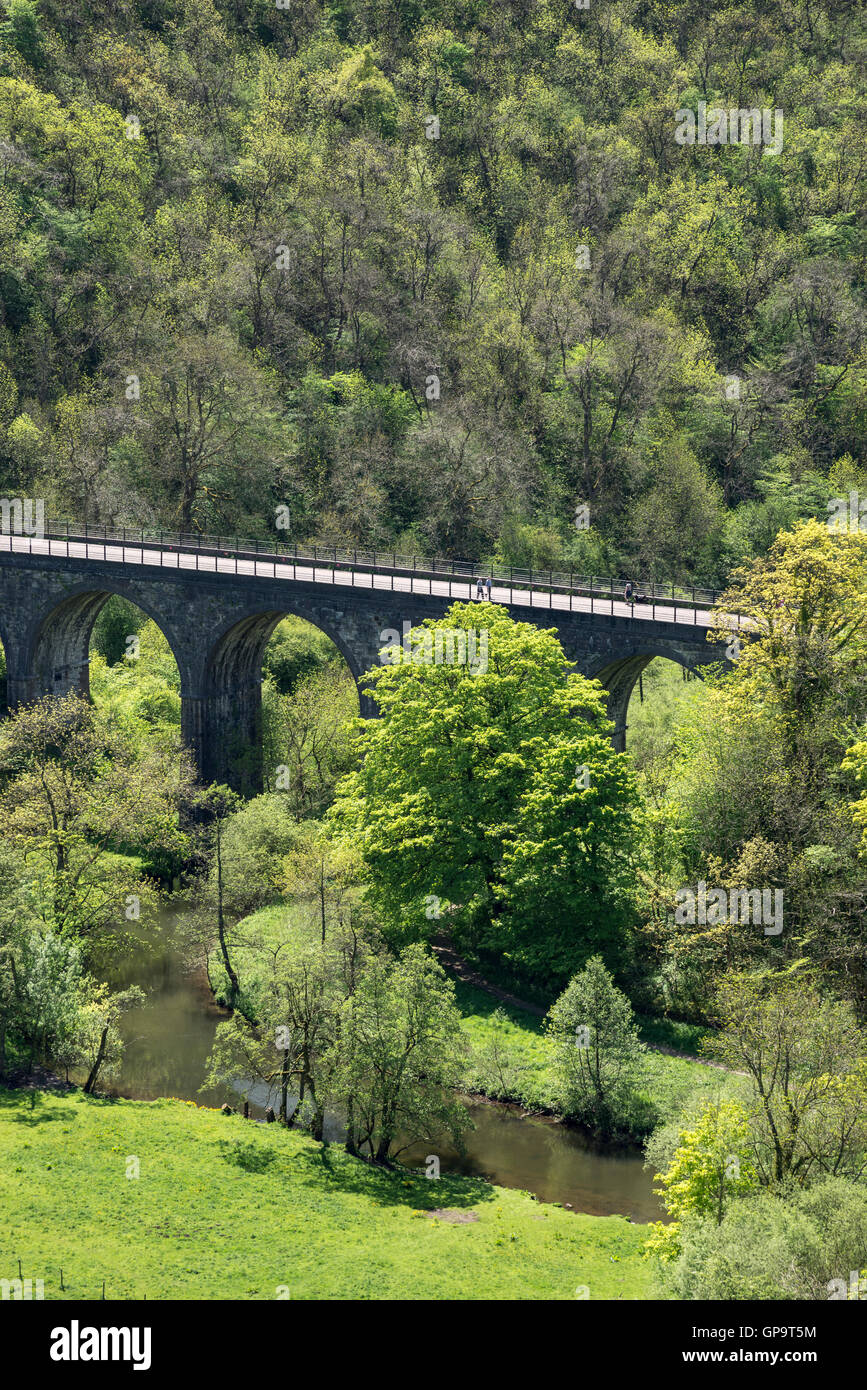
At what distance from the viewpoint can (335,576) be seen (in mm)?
64188

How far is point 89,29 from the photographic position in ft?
375

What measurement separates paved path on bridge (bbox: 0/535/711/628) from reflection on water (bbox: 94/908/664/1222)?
19.6 m

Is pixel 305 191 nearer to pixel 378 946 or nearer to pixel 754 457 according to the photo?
pixel 754 457

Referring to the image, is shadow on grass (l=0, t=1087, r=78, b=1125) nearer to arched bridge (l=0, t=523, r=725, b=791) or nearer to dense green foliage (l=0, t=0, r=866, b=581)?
arched bridge (l=0, t=523, r=725, b=791)

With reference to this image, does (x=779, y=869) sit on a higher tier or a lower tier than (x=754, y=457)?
lower

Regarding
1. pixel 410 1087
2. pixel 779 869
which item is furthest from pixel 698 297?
pixel 410 1087

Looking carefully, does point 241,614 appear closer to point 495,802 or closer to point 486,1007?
point 495,802

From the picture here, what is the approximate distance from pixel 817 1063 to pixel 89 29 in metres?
111

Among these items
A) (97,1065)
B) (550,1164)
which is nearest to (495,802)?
(550,1164)

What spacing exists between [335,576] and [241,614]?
4.76 meters

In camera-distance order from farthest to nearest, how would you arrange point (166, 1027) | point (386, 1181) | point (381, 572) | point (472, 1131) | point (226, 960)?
1. point (381, 572)
2. point (226, 960)
3. point (166, 1027)
4. point (472, 1131)
5. point (386, 1181)

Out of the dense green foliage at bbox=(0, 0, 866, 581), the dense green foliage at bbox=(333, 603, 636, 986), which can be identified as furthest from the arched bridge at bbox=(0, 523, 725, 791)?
the dense green foliage at bbox=(0, 0, 866, 581)

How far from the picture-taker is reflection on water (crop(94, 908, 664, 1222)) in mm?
38219

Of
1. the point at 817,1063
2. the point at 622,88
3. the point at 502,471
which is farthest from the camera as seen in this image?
the point at 622,88
